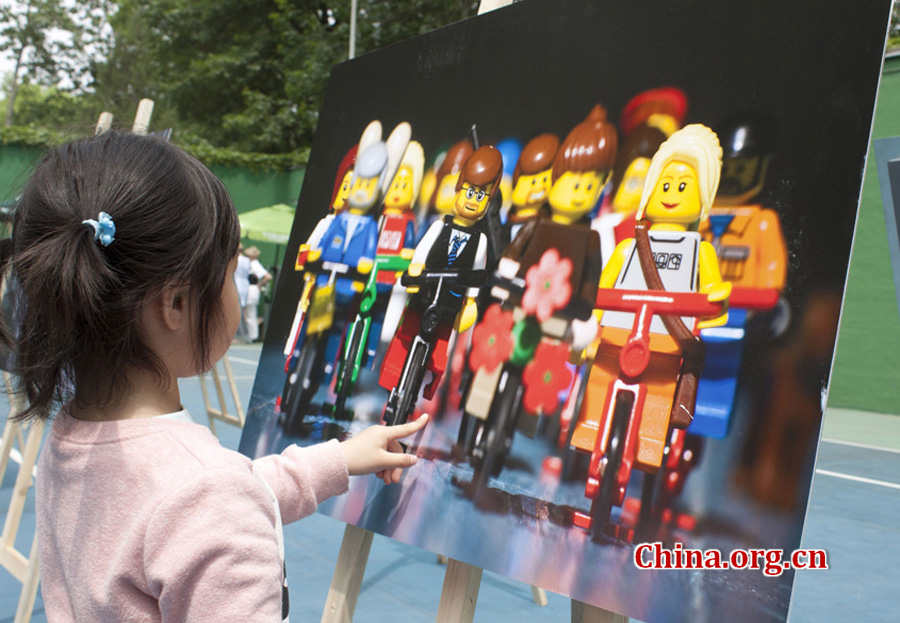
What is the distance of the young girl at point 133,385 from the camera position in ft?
2.25

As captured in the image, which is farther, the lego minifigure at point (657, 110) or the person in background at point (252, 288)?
the person in background at point (252, 288)

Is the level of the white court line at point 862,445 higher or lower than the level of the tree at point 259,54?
lower

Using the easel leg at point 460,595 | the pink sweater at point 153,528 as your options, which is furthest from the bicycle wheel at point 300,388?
the pink sweater at point 153,528

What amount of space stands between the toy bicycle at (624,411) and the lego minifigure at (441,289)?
12.3 inches

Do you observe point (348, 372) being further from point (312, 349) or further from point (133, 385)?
point (133, 385)

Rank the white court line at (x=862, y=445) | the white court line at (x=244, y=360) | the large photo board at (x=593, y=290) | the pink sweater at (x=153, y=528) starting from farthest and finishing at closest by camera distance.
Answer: the white court line at (x=244, y=360) → the white court line at (x=862, y=445) → the large photo board at (x=593, y=290) → the pink sweater at (x=153, y=528)

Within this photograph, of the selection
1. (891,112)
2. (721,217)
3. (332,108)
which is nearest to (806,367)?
(721,217)

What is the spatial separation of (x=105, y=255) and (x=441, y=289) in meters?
0.70

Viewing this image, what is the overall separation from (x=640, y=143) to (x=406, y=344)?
546 millimetres

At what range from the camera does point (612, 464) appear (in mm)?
1038

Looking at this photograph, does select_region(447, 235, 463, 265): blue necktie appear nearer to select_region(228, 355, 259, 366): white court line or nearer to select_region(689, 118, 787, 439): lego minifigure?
select_region(689, 118, 787, 439): lego minifigure

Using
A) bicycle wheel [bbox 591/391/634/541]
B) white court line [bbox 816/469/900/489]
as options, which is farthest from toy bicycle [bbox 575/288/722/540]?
white court line [bbox 816/469/900/489]

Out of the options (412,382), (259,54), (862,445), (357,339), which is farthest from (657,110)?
(259,54)

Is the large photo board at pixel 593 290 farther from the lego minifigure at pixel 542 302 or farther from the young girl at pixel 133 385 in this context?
the young girl at pixel 133 385
